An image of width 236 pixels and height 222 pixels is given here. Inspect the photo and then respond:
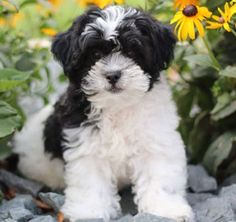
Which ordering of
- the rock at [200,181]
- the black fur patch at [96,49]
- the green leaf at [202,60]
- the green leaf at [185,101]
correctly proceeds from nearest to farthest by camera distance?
the black fur patch at [96,49] → the green leaf at [202,60] → the rock at [200,181] → the green leaf at [185,101]

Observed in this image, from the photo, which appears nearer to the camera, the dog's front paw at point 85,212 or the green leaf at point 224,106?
the dog's front paw at point 85,212

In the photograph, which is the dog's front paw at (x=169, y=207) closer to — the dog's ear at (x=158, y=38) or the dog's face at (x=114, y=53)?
the dog's face at (x=114, y=53)

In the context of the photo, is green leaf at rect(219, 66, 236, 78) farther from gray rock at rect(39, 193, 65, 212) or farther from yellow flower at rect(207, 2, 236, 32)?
gray rock at rect(39, 193, 65, 212)

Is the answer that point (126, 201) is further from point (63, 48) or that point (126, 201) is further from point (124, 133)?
point (63, 48)

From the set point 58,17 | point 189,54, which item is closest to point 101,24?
point 189,54

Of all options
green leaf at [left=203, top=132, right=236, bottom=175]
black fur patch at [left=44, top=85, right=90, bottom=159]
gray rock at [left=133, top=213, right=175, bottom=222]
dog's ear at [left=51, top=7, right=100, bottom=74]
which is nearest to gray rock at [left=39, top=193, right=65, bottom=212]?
black fur patch at [left=44, top=85, right=90, bottom=159]

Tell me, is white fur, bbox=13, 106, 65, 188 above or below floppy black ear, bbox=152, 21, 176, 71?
below

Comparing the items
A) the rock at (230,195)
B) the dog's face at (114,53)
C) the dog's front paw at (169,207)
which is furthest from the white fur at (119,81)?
the rock at (230,195)
